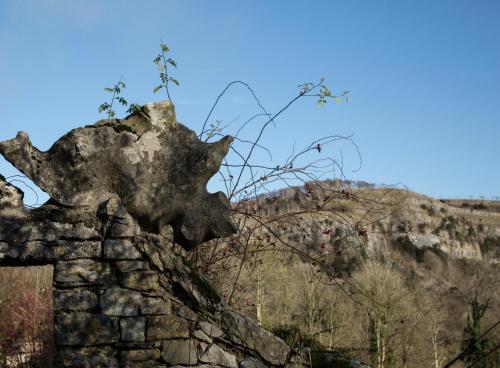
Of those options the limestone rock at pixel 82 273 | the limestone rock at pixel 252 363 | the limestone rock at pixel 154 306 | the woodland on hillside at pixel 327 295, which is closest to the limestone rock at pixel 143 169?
the limestone rock at pixel 82 273

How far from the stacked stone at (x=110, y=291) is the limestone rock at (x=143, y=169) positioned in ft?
0.67

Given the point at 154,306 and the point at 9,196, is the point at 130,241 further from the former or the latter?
the point at 9,196

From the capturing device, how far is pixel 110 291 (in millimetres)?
3832

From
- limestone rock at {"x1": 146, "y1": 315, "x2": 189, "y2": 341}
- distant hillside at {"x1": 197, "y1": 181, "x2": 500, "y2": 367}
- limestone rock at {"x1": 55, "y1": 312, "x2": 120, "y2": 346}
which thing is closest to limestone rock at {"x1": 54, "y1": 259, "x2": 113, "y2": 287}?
limestone rock at {"x1": 55, "y1": 312, "x2": 120, "y2": 346}

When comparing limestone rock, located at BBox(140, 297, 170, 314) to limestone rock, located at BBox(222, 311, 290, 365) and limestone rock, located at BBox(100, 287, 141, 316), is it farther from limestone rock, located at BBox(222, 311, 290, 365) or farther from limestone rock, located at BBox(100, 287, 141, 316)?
limestone rock, located at BBox(222, 311, 290, 365)

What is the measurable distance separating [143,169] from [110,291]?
948 millimetres

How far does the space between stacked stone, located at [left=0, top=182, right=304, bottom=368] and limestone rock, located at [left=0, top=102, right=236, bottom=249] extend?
203 millimetres

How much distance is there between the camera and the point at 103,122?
13.9 feet

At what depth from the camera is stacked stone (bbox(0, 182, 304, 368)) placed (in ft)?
12.5

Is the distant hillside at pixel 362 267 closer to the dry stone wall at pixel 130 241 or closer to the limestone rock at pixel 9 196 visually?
the dry stone wall at pixel 130 241

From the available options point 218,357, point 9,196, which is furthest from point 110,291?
point 9,196

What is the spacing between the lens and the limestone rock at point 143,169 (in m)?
4.04

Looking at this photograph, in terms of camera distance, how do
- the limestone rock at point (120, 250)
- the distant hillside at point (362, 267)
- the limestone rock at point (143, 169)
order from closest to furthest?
the limestone rock at point (120, 250) → the limestone rock at point (143, 169) → the distant hillside at point (362, 267)

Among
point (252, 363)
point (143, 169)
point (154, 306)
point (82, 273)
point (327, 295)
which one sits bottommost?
point (327, 295)
